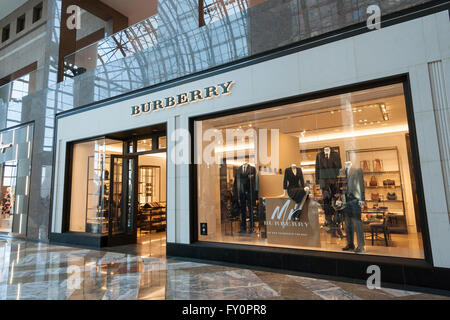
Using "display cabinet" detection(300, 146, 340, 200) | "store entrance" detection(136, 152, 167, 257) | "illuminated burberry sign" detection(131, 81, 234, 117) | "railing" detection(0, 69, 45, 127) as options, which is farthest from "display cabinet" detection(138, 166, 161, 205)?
"display cabinet" detection(300, 146, 340, 200)

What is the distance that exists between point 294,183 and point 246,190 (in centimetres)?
98

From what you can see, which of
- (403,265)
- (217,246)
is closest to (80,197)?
(217,246)

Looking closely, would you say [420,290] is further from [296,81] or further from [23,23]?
[23,23]

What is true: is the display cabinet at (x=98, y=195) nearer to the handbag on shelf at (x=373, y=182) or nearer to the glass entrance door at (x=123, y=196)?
the glass entrance door at (x=123, y=196)

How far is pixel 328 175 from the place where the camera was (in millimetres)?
4488

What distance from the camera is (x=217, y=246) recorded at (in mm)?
5121

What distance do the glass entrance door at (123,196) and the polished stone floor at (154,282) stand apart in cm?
170

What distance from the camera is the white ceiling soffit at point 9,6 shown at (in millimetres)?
12079

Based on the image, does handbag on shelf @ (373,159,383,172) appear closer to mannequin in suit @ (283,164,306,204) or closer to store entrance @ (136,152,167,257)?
mannequin in suit @ (283,164,306,204)

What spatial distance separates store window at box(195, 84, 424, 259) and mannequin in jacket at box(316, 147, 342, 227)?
16mm

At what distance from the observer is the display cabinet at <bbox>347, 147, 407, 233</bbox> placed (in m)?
4.11

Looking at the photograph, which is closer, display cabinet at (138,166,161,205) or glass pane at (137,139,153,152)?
glass pane at (137,139,153,152)

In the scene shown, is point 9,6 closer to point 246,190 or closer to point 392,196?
point 246,190

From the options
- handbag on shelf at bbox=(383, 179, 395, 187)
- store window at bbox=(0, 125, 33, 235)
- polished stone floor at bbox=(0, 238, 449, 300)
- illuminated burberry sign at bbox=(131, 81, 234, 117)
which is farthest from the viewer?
store window at bbox=(0, 125, 33, 235)
